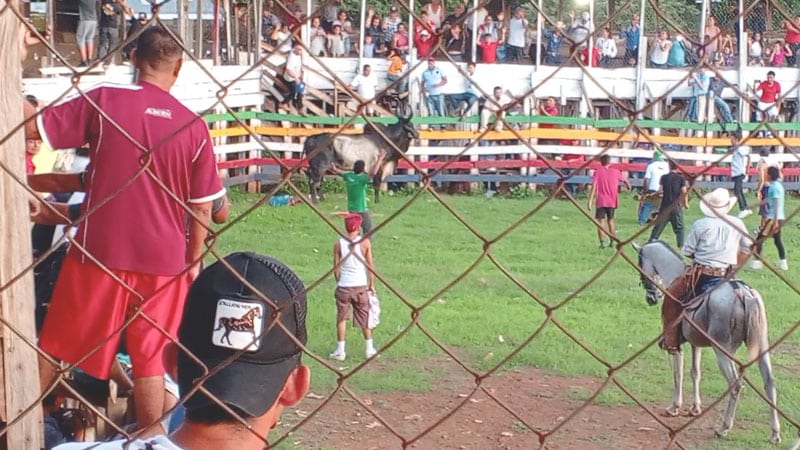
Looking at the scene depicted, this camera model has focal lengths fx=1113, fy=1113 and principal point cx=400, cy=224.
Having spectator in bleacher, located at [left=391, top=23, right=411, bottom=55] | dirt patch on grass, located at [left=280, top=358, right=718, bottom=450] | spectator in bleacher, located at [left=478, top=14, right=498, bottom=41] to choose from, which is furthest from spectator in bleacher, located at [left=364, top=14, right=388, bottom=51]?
dirt patch on grass, located at [left=280, top=358, right=718, bottom=450]

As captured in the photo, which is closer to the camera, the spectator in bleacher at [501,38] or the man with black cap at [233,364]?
the man with black cap at [233,364]

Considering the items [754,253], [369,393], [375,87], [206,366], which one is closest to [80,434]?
[206,366]

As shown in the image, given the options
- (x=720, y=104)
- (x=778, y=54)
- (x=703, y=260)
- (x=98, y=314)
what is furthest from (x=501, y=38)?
(x=98, y=314)

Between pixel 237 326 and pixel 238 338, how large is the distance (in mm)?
20

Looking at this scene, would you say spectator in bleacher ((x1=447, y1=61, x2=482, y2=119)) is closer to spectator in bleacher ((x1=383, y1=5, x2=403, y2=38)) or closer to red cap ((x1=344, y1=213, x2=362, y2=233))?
spectator in bleacher ((x1=383, y1=5, x2=403, y2=38))

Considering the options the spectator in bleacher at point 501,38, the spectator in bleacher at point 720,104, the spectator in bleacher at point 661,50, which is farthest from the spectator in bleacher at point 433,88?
the spectator in bleacher at point 720,104

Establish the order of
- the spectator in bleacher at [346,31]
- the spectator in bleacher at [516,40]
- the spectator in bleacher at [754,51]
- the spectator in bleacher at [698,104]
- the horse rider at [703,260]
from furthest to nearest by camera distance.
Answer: the spectator in bleacher at [516,40] → the spectator in bleacher at [346,31] → the spectator in bleacher at [754,51] → the spectator in bleacher at [698,104] → the horse rider at [703,260]

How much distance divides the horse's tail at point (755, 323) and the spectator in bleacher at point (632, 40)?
15672mm

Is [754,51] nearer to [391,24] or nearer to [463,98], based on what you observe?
[463,98]

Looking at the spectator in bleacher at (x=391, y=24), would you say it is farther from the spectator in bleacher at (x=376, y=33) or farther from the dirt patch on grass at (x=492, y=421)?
the dirt patch on grass at (x=492, y=421)

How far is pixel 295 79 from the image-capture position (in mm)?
22391

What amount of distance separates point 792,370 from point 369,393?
13.1 ft

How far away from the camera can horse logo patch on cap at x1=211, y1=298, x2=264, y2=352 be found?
1.87 metres

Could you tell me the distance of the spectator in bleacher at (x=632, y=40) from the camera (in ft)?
77.8
